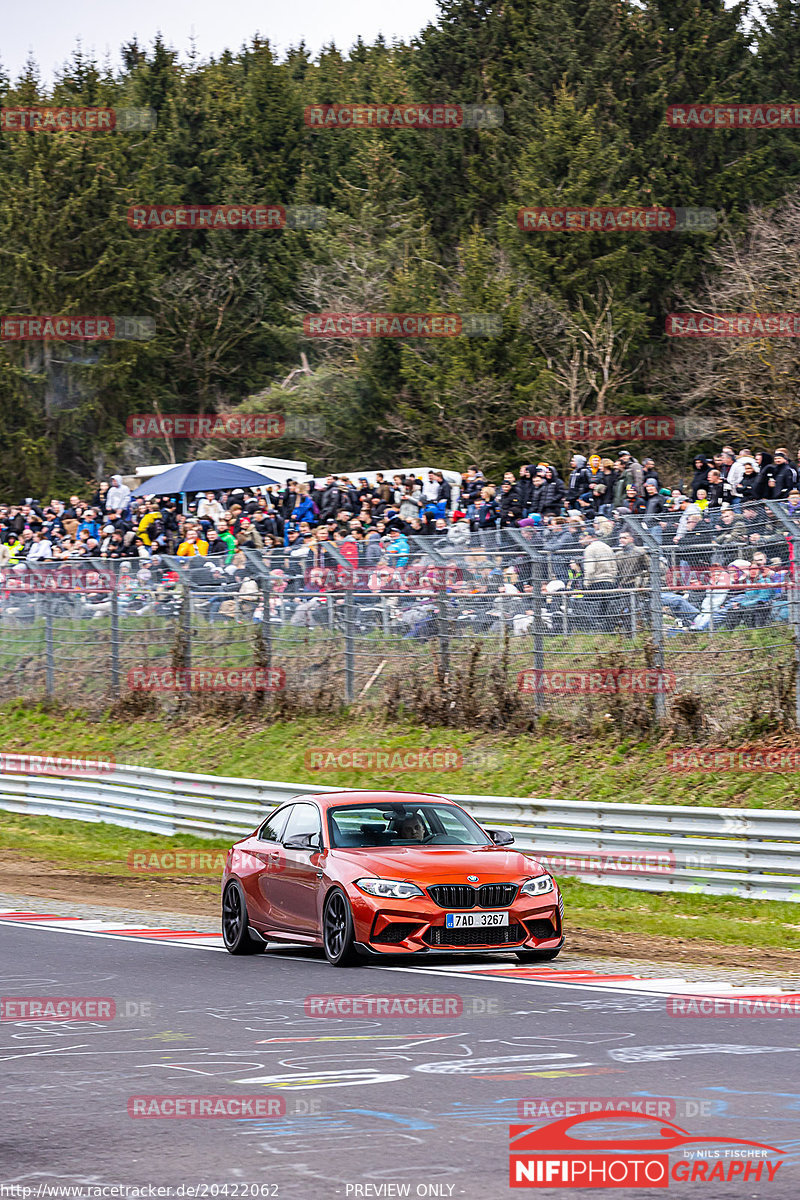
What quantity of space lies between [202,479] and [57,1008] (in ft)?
77.4

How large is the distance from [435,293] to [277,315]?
17.7 meters

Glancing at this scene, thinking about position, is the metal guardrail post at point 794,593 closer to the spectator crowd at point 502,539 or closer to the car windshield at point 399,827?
the spectator crowd at point 502,539

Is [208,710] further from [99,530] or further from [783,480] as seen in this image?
[783,480]

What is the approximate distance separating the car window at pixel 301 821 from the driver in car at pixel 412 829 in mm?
666

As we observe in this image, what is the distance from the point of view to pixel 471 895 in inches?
481

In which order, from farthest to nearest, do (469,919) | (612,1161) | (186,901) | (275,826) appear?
1. (186,901)
2. (275,826)
3. (469,919)
4. (612,1161)

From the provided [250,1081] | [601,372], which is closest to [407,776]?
[250,1081]

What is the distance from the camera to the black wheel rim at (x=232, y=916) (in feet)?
45.7

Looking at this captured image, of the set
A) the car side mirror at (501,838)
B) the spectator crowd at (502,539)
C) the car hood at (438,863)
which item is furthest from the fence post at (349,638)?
the car hood at (438,863)

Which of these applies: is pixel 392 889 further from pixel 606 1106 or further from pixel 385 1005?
pixel 606 1106
